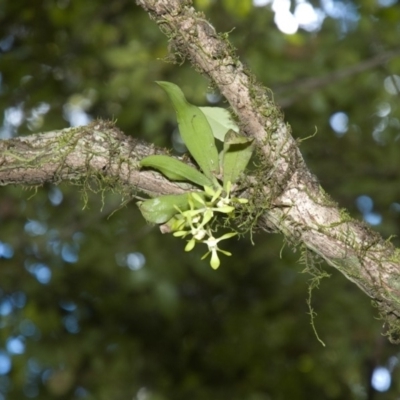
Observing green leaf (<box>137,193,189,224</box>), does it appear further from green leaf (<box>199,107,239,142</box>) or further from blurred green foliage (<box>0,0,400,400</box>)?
blurred green foliage (<box>0,0,400,400</box>)

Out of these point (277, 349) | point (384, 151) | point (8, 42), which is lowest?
point (277, 349)

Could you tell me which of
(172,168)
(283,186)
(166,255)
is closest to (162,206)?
(172,168)

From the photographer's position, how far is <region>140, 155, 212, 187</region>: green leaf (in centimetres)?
94

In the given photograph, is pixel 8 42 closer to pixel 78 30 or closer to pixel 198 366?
pixel 78 30

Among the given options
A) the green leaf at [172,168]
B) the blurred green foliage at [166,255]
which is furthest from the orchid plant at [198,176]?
the blurred green foliage at [166,255]

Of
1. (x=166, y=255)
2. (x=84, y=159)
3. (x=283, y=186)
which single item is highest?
(x=283, y=186)

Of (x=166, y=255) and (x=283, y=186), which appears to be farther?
(x=166, y=255)

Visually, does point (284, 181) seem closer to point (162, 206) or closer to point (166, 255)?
point (162, 206)

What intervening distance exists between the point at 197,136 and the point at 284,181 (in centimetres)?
14

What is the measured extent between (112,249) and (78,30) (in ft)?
3.56

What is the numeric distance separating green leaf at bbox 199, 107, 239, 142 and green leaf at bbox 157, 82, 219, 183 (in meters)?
0.04

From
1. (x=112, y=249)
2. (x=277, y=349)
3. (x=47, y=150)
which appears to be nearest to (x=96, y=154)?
(x=47, y=150)

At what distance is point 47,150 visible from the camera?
1.02 meters

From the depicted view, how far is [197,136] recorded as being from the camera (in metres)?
0.97
